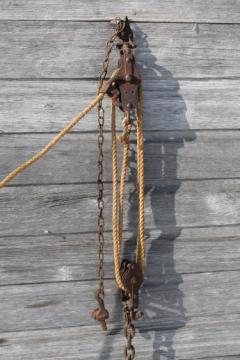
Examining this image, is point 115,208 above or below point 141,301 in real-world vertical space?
above

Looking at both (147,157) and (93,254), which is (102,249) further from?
(147,157)

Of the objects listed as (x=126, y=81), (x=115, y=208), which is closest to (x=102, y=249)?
(x=115, y=208)

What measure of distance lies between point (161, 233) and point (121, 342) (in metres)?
0.36

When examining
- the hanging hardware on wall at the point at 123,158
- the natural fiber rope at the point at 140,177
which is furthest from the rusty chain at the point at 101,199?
the natural fiber rope at the point at 140,177

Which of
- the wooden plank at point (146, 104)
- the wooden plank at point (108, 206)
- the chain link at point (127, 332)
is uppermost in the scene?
the wooden plank at point (146, 104)

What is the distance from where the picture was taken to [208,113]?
138cm

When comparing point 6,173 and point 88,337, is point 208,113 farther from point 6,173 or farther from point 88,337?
point 88,337

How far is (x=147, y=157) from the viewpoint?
137 centimetres

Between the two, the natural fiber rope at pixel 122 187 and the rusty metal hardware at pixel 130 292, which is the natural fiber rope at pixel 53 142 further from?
the rusty metal hardware at pixel 130 292

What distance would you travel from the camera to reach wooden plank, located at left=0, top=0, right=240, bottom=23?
126cm

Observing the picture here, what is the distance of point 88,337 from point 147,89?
769mm

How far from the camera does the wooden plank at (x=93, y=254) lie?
1359 millimetres

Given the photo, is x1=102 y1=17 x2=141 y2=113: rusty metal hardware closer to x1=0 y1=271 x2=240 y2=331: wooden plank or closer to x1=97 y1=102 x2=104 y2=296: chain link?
x1=97 y1=102 x2=104 y2=296: chain link

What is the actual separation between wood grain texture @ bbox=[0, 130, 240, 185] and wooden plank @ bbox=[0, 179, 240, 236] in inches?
1.1
